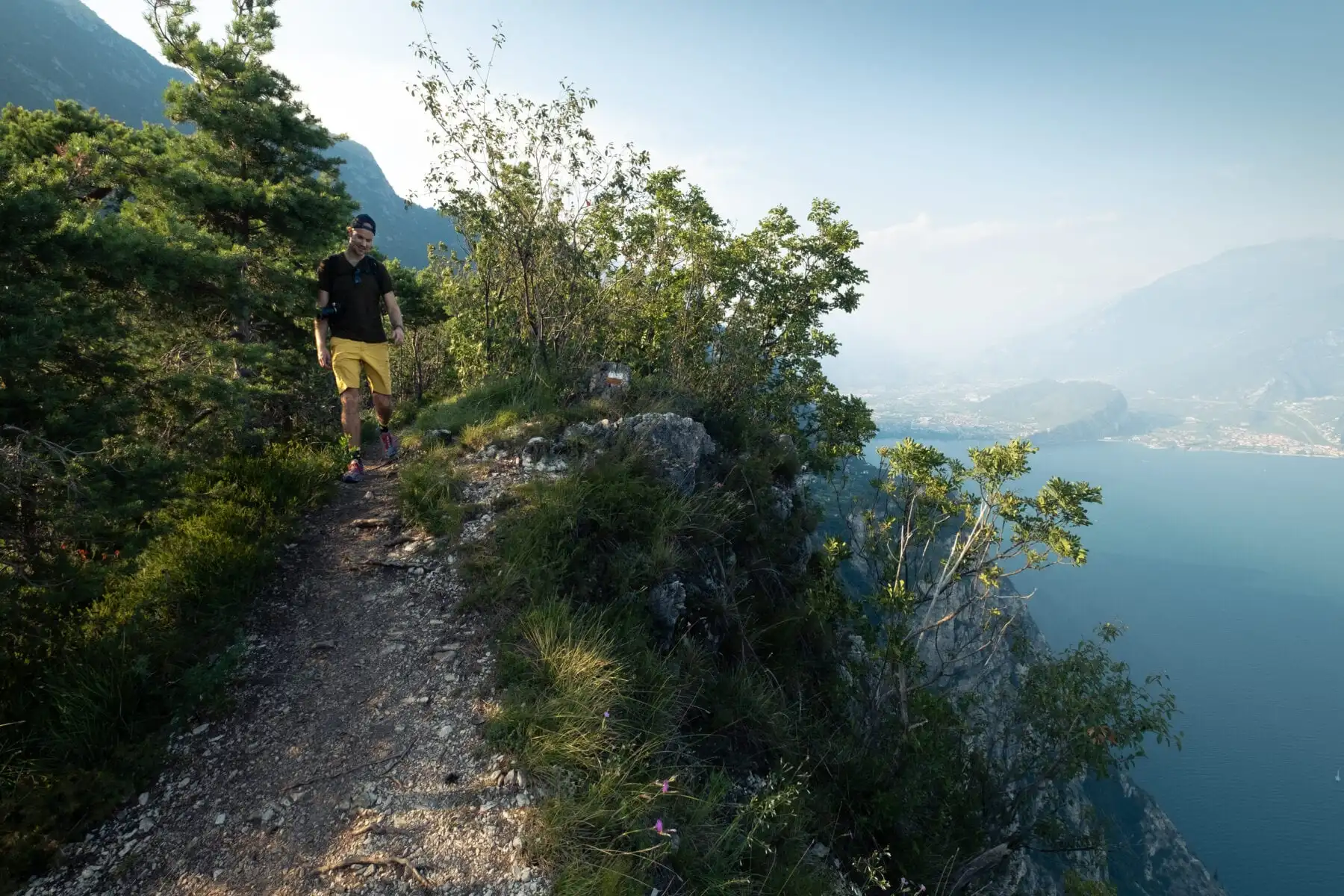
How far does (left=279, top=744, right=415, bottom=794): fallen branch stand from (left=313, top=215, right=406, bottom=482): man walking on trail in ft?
14.4

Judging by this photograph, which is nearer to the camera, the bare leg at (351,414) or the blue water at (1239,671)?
the bare leg at (351,414)

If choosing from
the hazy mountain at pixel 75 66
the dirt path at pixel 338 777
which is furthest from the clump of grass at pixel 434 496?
the hazy mountain at pixel 75 66

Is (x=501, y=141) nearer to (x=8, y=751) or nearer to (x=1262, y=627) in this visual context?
(x=8, y=751)

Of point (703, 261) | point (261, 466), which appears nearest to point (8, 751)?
point (261, 466)

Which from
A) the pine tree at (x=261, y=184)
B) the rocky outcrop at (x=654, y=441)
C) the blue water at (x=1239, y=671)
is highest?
the pine tree at (x=261, y=184)

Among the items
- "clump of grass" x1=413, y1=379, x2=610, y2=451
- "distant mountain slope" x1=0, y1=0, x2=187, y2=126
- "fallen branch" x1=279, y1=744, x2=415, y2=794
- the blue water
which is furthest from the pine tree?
"distant mountain slope" x1=0, y1=0, x2=187, y2=126

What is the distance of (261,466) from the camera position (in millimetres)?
6848

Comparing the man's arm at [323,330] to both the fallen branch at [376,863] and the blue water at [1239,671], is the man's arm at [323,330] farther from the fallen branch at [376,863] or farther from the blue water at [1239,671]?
the blue water at [1239,671]

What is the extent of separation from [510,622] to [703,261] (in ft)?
37.7

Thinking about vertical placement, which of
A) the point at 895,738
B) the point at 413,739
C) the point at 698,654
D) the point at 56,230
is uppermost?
the point at 56,230

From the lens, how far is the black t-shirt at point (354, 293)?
6.86 meters

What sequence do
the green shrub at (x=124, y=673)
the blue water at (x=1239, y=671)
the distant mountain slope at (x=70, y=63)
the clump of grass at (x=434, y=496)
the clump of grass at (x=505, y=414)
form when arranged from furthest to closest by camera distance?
1. the distant mountain slope at (x=70, y=63)
2. the blue water at (x=1239, y=671)
3. the clump of grass at (x=505, y=414)
4. the clump of grass at (x=434, y=496)
5. the green shrub at (x=124, y=673)

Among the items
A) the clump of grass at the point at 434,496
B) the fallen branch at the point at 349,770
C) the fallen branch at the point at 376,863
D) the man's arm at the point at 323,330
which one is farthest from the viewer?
the man's arm at the point at 323,330

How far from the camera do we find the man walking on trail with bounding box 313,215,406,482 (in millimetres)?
6816
